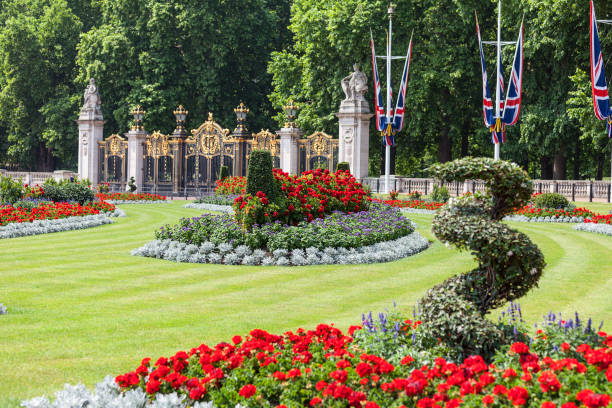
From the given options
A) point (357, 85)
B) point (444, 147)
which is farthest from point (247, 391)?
point (444, 147)

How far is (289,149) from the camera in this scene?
107 ft

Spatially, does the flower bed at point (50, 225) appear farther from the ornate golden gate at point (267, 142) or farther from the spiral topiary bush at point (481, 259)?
the ornate golden gate at point (267, 142)

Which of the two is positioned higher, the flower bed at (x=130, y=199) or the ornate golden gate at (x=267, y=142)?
the ornate golden gate at (x=267, y=142)

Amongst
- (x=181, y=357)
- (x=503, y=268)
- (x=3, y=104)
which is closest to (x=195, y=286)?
(x=181, y=357)

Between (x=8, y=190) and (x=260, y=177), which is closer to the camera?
(x=260, y=177)

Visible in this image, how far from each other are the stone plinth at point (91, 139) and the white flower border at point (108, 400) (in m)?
35.3

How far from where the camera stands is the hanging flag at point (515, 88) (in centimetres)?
2573

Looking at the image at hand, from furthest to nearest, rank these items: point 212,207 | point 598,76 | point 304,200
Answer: point 212,207
point 598,76
point 304,200

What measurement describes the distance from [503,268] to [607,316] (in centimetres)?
321

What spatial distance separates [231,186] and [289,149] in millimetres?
5492

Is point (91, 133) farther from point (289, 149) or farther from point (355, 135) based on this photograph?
point (355, 135)

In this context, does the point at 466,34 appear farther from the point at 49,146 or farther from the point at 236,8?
the point at 49,146

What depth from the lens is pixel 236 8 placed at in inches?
1656

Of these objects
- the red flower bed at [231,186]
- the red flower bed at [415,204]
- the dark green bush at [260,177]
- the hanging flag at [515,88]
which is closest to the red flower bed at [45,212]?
the red flower bed at [231,186]
